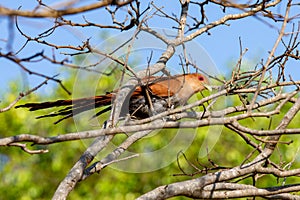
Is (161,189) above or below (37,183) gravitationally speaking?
above

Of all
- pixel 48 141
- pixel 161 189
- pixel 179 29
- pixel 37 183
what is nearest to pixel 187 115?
pixel 161 189

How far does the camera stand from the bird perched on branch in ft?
10.9

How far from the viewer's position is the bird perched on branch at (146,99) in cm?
333

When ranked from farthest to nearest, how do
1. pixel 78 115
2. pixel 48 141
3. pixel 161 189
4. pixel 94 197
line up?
pixel 94 197
pixel 78 115
pixel 161 189
pixel 48 141

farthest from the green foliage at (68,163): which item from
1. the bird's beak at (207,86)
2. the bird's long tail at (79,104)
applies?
the bird's long tail at (79,104)

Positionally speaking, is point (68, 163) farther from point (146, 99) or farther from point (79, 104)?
point (146, 99)

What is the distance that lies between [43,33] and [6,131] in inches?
271

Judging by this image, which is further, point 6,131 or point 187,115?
point 6,131

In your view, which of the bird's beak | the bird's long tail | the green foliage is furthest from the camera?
the green foliage

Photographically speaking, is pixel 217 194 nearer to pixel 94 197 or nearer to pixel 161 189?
pixel 161 189

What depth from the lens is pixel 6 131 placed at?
9.75 m

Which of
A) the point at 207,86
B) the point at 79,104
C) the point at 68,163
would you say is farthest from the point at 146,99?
the point at 68,163

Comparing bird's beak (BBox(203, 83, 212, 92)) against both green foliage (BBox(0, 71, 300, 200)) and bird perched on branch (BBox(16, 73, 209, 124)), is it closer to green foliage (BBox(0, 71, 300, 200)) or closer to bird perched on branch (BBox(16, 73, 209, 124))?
bird perched on branch (BBox(16, 73, 209, 124))

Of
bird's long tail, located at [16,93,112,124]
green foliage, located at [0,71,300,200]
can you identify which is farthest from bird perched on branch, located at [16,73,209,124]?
green foliage, located at [0,71,300,200]
